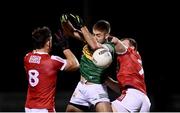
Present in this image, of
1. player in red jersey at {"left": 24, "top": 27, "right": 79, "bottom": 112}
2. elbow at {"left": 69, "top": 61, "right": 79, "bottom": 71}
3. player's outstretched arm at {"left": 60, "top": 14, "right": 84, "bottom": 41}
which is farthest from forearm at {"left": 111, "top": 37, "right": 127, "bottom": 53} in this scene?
player in red jersey at {"left": 24, "top": 27, "right": 79, "bottom": 112}

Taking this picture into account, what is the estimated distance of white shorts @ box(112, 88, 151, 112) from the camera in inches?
340

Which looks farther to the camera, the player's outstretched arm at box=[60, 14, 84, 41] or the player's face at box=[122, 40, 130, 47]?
the player's face at box=[122, 40, 130, 47]

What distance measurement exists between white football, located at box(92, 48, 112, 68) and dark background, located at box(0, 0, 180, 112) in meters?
5.73

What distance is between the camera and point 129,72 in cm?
880

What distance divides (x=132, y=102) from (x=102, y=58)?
29.4 inches

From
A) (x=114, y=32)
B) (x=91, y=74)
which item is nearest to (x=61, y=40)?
(x=91, y=74)

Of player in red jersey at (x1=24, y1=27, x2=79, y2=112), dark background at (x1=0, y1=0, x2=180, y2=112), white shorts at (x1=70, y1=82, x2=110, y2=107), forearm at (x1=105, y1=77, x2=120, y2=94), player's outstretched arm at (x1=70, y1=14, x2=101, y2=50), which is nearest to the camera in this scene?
player in red jersey at (x1=24, y1=27, x2=79, y2=112)

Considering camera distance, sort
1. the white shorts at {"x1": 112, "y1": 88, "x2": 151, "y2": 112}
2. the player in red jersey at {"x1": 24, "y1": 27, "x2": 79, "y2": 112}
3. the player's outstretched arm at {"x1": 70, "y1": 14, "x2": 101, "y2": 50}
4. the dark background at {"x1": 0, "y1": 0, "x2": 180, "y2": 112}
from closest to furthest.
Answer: the player in red jersey at {"x1": 24, "y1": 27, "x2": 79, "y2": 112}, the player's outstretched arm at {"x1": 70, "y1": 14, "x2": 101, "y2": 50}, the white shorts at {"x1": 112, "y1": 88, "x2": 151, "y2": 112}, the dark background at {"x1": 0, "y1": 0, "x2": 180, "y2": 112}

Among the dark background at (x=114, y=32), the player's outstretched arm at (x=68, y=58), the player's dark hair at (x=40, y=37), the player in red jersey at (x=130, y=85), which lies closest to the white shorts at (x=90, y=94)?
the player in red jersey at (x=130, y=85)

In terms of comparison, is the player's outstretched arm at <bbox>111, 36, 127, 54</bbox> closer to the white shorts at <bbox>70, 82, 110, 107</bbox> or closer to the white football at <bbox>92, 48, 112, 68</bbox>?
the white football at <bbox>92, 48, 112, 68</bbox>
